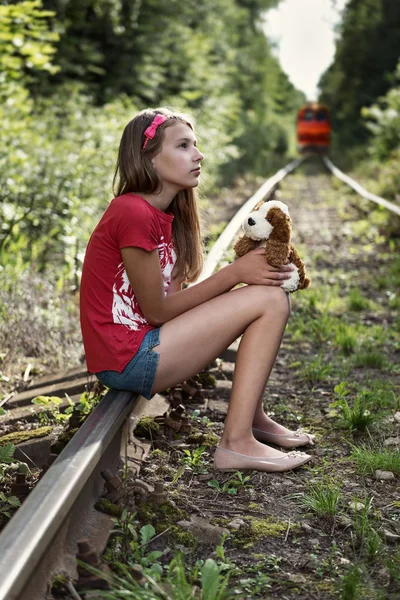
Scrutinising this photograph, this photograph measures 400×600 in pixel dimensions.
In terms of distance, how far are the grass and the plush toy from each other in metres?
0.72

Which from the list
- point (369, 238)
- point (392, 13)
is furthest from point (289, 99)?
point (369, 238)

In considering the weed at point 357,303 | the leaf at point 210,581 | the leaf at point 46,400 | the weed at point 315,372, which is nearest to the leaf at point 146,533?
the leaf at point 210,581

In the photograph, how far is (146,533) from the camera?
2408mm

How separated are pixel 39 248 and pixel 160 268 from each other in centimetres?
400

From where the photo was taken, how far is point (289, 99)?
72.4 meters

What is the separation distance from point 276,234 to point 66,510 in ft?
4.84

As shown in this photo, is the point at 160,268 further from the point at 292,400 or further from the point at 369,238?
the point at 369,238

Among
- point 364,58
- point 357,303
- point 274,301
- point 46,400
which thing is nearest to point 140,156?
point 274,301

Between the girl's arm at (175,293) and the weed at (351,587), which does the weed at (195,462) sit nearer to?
the girl's arm at (175,293)

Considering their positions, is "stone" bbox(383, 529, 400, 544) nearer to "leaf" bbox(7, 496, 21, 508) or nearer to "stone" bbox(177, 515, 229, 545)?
"stone" bbox(177, 515, 229, 545)

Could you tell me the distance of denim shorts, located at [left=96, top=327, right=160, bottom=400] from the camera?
3.10 metres

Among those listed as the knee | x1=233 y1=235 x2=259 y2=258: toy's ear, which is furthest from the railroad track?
x1=233 y1=235 x2=259 y2=258: toy's ear

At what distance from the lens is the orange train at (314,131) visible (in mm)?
40688

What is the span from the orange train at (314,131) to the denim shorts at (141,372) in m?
38.9
